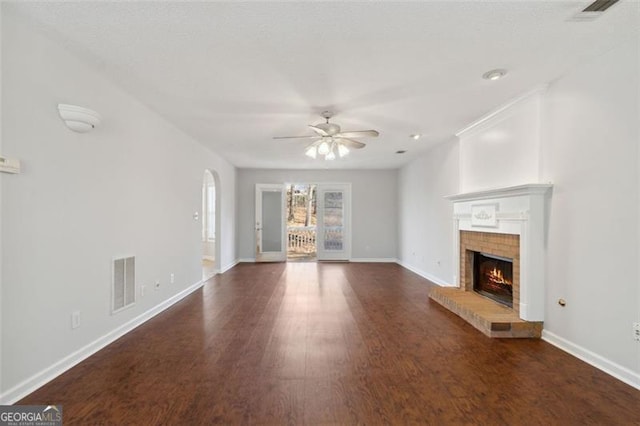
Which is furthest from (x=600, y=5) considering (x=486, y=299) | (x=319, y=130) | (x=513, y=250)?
(x=486, y=299)

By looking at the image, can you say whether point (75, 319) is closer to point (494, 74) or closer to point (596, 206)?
point (494, 74)

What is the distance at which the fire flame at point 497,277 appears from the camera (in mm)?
3762

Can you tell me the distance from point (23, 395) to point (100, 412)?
60cm

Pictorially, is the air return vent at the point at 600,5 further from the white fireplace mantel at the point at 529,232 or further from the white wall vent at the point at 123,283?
the white wall vent at the point at 123,283

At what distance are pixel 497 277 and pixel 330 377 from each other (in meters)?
2.63

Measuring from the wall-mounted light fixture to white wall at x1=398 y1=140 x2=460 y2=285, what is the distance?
4575mm

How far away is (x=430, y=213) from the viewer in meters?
6.06

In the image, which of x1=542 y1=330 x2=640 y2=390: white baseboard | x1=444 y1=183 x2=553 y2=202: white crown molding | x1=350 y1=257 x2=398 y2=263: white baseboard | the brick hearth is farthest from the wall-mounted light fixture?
x1=350 y1=257 x2=398 y2=263: white baseboard

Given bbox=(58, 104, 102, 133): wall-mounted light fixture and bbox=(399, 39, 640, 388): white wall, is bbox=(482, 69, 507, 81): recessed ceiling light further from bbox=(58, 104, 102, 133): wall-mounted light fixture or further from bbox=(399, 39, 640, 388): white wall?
bbox=(58, 104, 102, 133): wall-mounted light fixture

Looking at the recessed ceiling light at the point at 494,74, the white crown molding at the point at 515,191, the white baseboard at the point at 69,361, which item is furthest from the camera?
the white crown molding at the point at 515,191

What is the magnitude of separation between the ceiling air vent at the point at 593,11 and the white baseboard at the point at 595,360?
7.89ft

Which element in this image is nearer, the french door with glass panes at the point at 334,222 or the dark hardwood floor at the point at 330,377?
the dark hardwood floor at the point at 330,377

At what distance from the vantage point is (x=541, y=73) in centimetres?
281

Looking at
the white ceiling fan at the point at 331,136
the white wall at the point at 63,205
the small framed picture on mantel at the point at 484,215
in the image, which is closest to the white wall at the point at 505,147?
the small framed picture on mantel at the point at 484,215
